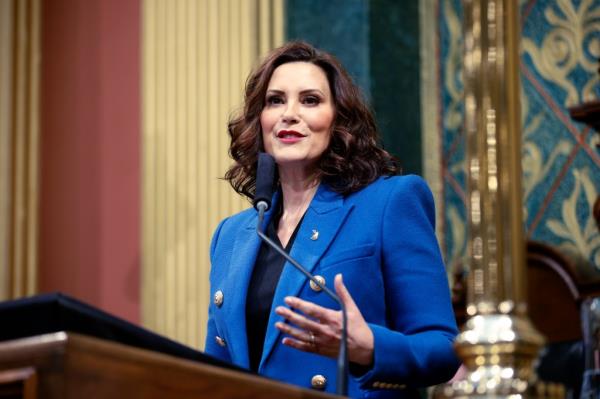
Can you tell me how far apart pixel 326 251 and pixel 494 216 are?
1158mm

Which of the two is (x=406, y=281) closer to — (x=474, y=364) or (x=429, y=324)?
(x=429, y=324)

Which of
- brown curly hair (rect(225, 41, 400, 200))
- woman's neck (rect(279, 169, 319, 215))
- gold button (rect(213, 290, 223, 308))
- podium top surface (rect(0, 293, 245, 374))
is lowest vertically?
gold button (rect(213, 290, 223, 308))

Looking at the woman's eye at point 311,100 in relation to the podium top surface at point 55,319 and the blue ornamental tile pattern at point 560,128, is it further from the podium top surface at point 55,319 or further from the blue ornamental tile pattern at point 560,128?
the podium top surface at point 55,319

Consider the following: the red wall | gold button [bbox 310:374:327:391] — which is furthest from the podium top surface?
the red wall

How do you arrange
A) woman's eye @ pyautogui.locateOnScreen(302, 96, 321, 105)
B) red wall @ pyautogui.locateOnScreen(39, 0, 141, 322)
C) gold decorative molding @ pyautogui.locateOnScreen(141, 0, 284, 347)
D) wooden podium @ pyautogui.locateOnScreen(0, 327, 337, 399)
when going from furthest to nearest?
red wall @ pyautogui.locateOnScreen(39, 0, 141, 322) < gold decorative molding @ pyautogui.locateOnScreen(141, 0, 284, 347) < woman's eye @ pyautogui.locateOnScreen(302, 96, 321, 105) < wooden podium @ pyautogui.locateOnScreen(0, 327, 337, 399)

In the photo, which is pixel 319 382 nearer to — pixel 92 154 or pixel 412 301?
pixel 412 301

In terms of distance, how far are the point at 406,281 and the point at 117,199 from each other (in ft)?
8.31

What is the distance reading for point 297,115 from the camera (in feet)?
8.60

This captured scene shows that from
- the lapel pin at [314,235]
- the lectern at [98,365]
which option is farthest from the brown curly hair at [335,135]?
the lectern at [98,365]

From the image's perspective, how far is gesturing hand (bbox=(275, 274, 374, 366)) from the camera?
1.83m

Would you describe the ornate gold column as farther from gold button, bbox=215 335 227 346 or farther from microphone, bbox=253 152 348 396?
gold button, bbox=215 335 227 346

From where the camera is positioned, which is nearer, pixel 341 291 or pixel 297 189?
pixel 341 291

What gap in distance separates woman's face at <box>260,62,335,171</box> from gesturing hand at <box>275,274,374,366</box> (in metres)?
0.69

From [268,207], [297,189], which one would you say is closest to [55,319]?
[268,207]
